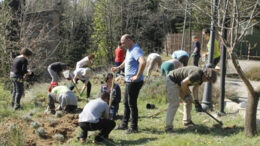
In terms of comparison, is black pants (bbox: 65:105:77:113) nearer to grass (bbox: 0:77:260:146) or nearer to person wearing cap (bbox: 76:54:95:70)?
grass (bbox: 0:77:260:146)

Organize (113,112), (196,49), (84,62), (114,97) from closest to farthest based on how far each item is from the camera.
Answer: (114,97)
(113,112)
(84,62)
(196,49)

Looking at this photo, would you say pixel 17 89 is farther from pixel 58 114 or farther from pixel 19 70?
pixel 58 114

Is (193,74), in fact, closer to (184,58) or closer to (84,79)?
(184,58)

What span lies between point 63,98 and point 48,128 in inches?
46.1

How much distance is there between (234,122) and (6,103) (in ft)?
19.2

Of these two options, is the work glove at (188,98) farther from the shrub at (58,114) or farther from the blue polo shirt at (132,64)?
the shrub at (58,114)

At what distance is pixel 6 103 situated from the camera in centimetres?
750

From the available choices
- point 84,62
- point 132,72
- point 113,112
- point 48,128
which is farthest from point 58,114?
point 84,62

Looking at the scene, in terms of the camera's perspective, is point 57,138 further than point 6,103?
No

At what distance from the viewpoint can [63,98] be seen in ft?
22.8

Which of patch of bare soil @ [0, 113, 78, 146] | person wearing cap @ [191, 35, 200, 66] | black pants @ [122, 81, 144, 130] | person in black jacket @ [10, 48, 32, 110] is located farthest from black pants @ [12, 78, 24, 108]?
person wearing cap @ [191, 35, 200, 66]

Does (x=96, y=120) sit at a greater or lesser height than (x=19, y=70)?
lesser

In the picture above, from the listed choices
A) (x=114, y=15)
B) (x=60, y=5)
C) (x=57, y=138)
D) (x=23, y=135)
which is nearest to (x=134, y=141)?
(x=57, y=138)

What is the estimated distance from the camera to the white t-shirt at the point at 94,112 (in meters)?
4.77
